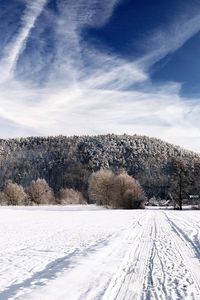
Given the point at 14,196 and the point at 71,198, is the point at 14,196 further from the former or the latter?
the point at 71,198

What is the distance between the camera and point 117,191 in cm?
9850

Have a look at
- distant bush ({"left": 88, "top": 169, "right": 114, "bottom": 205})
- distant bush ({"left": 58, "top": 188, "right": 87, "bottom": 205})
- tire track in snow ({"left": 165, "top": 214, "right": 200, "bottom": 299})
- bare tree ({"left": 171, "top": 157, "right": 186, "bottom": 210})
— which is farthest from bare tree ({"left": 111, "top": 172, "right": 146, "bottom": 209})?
tire track in snow ({"left": 165, "top": 214, "right": 200, "bottom": 299})

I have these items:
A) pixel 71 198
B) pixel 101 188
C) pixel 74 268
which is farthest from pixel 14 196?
pixel 74 268

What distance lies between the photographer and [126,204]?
311 feet

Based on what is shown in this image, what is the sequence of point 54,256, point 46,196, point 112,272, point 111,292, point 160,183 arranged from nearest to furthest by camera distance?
point 111,292 → point 112,272 → point 54,256 → point 46,196 → point 160,183

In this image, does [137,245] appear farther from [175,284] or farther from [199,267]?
[175,284]

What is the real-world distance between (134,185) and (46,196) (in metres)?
50.3

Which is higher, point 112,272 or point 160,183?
point 160,183

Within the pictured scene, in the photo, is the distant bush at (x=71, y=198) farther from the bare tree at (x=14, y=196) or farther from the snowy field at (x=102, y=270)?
the snowy field at (x=102, y=270)

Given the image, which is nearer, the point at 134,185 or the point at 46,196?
the point at 134,185

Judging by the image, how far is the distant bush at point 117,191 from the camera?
3730 inches

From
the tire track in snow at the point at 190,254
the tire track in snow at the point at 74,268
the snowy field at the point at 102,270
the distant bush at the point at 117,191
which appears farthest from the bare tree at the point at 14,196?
the tire track in snow at the point at 74,268

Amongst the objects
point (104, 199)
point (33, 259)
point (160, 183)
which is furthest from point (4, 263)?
point (160, 183)

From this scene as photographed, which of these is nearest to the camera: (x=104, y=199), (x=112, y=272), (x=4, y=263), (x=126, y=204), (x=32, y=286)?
(x=32, y=286)
